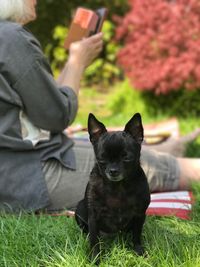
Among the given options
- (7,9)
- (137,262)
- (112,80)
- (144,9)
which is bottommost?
(112,80)

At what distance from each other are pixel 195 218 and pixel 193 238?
422 millimetres

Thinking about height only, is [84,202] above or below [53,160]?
above

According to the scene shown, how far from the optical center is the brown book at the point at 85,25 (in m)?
3.95

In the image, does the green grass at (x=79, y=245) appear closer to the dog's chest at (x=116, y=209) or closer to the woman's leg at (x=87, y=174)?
the dog's chest at (x=116, y=209)

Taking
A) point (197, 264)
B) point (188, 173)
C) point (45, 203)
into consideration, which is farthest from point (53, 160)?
point (197, 264)

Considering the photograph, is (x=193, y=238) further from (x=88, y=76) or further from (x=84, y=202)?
(x=88, y=76)

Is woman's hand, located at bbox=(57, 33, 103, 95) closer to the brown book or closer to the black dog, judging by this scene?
the brown book

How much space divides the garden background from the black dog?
94 mm

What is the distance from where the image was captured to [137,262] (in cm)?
228

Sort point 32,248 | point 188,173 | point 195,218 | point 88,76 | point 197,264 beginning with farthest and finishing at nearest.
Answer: point 88,76, point 188,173, point 195,218, point 32,248, point 197,264

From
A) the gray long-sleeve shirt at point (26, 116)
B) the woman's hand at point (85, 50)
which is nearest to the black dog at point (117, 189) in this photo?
the gray long-sleeve shirt at point (26, 116)

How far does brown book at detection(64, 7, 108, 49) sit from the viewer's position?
155 inches

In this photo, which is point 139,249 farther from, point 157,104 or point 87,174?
point 157,104

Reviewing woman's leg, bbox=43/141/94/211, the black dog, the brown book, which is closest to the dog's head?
the black dog
